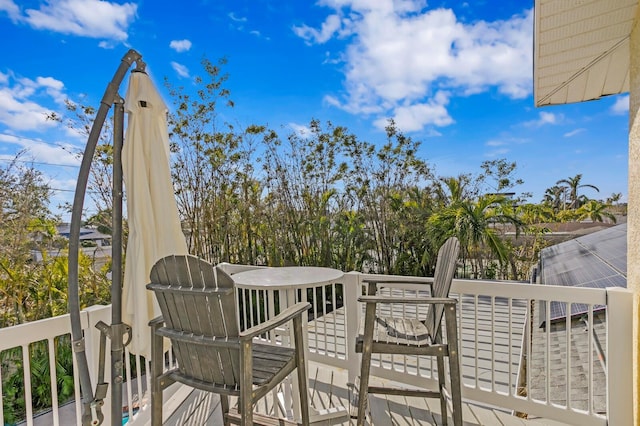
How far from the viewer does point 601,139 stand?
12695 millimetres

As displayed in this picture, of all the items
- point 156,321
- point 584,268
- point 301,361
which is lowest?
point 584,268

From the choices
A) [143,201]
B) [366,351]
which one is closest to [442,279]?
[366,351]

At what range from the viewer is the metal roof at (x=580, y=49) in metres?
1.99

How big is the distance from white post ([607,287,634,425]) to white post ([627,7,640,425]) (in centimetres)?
3

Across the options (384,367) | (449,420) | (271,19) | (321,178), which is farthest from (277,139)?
(449,420)

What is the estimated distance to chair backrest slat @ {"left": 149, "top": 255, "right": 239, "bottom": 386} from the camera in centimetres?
154

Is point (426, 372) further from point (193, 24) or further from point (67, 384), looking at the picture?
point (193, 24)

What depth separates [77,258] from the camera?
1537mm

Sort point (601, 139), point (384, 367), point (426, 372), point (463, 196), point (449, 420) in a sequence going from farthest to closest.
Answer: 1. point (601, 139)
2. point (463, 196)
3. point (426, 372)
4. point (384, 367)
5. point (449, 420)

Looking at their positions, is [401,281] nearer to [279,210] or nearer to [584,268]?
[279,210]

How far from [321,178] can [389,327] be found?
462 centimetres

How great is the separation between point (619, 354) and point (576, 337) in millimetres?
1558

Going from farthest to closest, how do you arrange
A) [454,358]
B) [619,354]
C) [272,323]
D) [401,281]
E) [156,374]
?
[401,281] < [619,354] < [454,358] < [156,374] < [272,323]

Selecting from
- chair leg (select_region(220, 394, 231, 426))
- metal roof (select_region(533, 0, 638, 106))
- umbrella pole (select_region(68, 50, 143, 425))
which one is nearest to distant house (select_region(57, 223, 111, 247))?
chair leg (select_region(220, 394, 231, 426))
